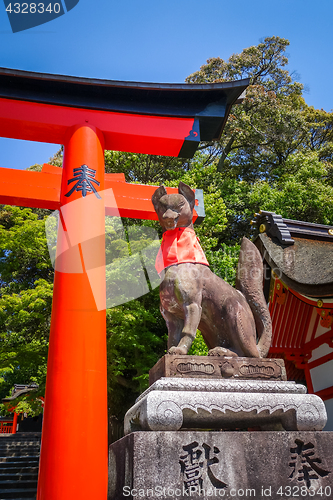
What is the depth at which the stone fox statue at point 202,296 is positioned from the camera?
8.45 feet

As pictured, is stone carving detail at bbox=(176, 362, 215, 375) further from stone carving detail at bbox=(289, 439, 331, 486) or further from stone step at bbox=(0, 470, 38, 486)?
stone step at bbox=(0, 470, 38, 486)

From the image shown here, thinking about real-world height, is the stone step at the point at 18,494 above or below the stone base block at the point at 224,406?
below

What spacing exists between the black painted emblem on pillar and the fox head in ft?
6.55

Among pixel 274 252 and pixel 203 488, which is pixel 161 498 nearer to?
pixel 203 488

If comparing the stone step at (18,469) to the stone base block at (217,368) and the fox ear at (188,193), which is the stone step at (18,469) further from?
the fox ear at (188,193)

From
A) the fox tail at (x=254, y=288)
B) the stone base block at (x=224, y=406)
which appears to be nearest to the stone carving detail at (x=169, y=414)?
the stone base block at (x=224, y=406)

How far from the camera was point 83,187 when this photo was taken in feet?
15.5

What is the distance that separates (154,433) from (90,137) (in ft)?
13.6

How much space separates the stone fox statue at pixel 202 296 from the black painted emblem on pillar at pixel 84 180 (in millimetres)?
1982

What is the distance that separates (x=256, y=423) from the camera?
2.24m

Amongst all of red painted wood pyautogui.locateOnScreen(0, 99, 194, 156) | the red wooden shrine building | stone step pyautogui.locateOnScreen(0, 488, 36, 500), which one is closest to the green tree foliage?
stone step pyautogui.locateOnScreen(0, 488, 36, 500)

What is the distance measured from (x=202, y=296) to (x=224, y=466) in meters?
1.09

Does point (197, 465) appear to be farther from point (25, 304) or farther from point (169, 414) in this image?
point (25, 304)

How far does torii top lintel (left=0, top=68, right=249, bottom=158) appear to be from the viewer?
5121 millimetres
